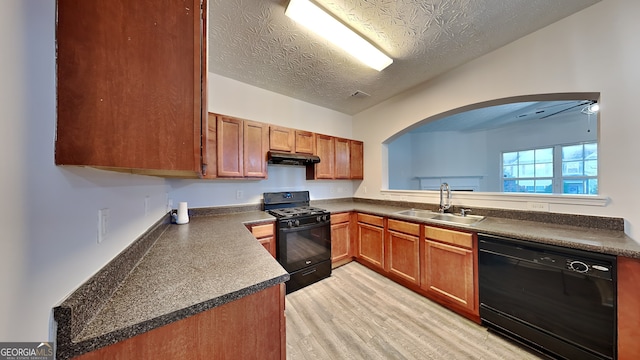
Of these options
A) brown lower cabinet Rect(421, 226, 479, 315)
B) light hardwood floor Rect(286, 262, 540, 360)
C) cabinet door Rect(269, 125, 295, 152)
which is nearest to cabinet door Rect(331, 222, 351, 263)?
light hardwood floor Rect(286, 262, 540, 360)

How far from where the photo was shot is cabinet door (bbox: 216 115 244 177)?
2285mm

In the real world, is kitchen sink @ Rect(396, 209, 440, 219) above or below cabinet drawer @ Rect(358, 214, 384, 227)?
above

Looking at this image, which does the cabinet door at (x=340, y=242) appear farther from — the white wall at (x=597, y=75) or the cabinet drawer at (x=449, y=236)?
the white wall at (x=597, y=75)

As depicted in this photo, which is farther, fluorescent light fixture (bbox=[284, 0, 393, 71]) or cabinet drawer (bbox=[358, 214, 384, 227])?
cabinet drawer (bbox=[358, 214, 384, 227])

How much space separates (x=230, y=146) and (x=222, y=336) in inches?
78.3

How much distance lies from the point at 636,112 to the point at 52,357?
10.9 ft

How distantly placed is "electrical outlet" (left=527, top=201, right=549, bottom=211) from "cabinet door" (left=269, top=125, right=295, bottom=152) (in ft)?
8.80

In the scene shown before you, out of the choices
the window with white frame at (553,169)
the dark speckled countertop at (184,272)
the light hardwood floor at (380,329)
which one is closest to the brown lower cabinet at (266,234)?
the dark speckled countertop at (184,272)

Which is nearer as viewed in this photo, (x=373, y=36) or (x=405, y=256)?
(x=373, y=36)

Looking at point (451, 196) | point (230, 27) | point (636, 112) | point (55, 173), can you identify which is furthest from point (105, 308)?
point (636, 112)

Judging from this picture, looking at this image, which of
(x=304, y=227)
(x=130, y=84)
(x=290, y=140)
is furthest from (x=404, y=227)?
(x=130, y=84)

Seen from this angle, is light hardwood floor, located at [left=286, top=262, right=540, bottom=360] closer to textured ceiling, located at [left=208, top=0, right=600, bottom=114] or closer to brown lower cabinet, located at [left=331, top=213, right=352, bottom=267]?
brown lower cabinet, located at [left=331, top=213, right=352, bottom=267]

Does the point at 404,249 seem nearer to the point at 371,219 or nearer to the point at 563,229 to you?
the point at 371,219

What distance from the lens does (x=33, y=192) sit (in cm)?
50
